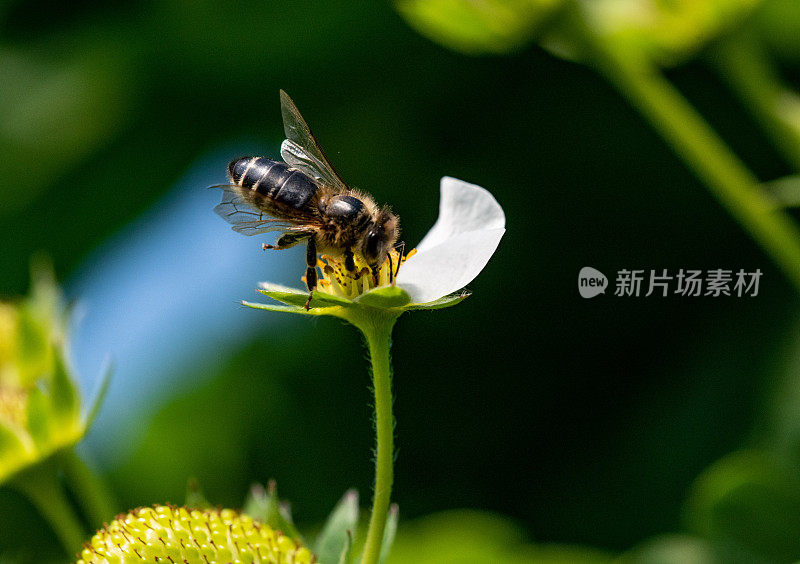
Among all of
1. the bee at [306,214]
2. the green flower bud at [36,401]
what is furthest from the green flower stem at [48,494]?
the bee at [306,214]

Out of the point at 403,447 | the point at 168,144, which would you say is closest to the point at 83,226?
the point at 168,144

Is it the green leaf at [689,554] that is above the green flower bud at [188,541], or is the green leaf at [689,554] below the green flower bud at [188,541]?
above

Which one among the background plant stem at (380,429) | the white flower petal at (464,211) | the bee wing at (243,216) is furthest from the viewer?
the bee wing at (243,216)

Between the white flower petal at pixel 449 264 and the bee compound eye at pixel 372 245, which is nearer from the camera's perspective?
the white flower petal at pixel 449 264

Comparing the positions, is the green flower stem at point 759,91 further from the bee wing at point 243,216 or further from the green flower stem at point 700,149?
the bee wing at point 243,216

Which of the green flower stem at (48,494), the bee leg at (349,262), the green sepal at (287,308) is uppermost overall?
the bee leg at (349,262)

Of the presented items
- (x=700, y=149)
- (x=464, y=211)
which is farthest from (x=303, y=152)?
(x=700, y=149)
